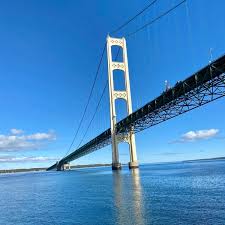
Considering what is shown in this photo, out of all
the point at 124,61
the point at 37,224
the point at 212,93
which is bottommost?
the point at 37,224

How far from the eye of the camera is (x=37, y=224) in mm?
20375

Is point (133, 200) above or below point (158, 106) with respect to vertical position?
below

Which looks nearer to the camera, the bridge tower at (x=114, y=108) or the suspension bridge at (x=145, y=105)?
the suspension bridge at (x=145, y=105)

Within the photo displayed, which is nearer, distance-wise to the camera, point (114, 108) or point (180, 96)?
point (180, 96)

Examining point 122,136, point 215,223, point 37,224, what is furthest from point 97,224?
point 122,136

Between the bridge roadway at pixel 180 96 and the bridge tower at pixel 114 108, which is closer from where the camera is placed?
the bridge roadway at pixel 180 96

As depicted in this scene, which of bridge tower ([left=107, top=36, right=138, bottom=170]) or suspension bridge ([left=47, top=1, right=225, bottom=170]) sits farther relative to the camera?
bridge tower ([left=107, top=36, right=138, bottom=170])

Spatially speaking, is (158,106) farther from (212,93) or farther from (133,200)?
(133,200)

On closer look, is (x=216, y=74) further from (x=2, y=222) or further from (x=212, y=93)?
(x=2, y=222)

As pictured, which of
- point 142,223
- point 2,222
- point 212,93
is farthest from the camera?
point 212,93

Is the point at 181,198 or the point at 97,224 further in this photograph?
the point at 181,198

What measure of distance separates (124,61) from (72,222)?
65.5 meters

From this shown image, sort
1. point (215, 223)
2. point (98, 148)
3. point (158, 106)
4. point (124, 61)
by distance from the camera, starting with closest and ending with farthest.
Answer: point (215, 223) < point (158, 106) < point (124, 61) < point (98, 148)

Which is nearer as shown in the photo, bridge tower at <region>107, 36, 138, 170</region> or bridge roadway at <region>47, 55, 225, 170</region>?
bridge roadway at <region>47, 55, 225, 170</region>
